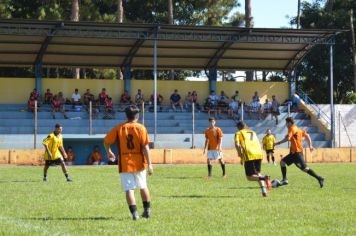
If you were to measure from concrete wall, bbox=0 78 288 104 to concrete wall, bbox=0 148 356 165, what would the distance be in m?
8.28

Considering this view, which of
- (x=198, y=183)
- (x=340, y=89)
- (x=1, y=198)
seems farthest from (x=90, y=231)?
(x=340, y=89)

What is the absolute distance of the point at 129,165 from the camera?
38.5 feet

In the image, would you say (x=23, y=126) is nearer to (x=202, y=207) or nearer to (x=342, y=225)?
(x=202, y=207)

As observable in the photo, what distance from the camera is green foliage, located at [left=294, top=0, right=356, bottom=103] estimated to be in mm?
56969

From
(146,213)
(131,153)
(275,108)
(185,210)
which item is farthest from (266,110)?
(131,153)

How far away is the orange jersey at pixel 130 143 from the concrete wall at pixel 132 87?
32.4 meters

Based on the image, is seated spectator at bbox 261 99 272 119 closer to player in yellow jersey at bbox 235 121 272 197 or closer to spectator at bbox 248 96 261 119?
spectator at bbox 248 96 261 119

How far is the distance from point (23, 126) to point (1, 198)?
2410 cm

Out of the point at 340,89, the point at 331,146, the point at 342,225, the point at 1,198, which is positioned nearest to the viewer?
the point at 342,225

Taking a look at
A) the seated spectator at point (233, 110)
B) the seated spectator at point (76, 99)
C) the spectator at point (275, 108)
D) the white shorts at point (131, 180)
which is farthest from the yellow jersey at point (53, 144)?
the spectator at point (275, 108)

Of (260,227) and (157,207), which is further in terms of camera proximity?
(157,207)

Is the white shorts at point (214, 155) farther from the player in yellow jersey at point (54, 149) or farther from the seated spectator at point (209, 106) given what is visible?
the seated spectator at point (209, 106)

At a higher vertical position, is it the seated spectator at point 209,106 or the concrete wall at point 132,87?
the concrete wall at point 132,87

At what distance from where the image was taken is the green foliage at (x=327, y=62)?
187 ft
